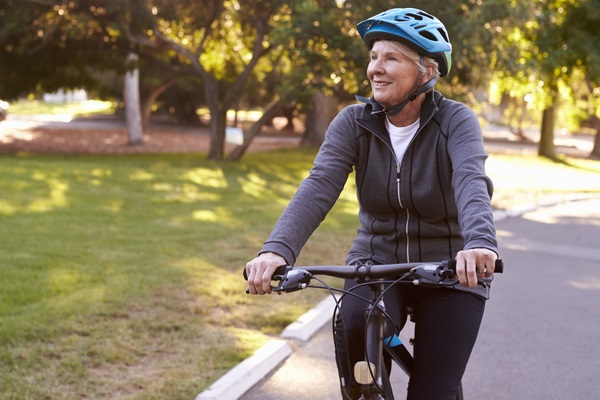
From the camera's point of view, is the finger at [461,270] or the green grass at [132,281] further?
the green grass at [132,281]

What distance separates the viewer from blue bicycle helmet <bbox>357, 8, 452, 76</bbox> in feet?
10.8

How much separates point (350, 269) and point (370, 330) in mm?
243

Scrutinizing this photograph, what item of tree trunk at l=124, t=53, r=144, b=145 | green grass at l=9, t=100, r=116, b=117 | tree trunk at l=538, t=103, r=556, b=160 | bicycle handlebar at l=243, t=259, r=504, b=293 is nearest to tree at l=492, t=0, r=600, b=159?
tree trunk at l=538, t=103, r=556, b=160

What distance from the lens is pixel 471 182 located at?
3195 millimetres

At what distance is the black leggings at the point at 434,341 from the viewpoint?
10.5ft

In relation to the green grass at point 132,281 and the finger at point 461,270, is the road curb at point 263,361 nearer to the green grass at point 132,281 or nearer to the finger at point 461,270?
the green grass at point 132,281

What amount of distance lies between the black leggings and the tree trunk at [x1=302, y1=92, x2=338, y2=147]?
96.5 ft

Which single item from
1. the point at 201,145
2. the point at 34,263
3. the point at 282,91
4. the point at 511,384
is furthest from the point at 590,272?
the point at 201,145

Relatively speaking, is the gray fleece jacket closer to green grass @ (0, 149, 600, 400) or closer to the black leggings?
the black leggings

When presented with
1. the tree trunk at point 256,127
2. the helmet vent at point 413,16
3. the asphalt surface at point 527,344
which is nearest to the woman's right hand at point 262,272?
the helmet vent at point 413,16

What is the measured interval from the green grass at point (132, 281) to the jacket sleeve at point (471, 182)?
2.64 m

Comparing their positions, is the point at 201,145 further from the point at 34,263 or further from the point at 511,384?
the point at 511,384

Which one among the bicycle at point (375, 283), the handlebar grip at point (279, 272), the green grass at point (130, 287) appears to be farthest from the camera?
the green grass at point (130, 287)

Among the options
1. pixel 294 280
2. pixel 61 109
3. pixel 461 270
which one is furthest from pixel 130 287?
pixel 61 109
